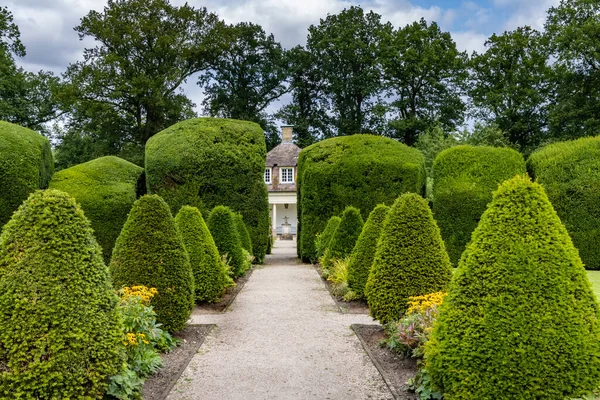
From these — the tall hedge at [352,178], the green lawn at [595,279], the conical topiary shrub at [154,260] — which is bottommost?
the green lawn at [595,279]

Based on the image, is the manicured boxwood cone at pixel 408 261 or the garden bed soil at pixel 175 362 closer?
the garden bed soil at pixel 175 362

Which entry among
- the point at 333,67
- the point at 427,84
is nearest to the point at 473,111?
the point at 427,84

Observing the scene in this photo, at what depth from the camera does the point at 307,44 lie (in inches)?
1626

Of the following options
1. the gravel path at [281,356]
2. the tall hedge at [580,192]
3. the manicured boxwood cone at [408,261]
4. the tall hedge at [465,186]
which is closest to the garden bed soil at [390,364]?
the gravel path at [281,356]

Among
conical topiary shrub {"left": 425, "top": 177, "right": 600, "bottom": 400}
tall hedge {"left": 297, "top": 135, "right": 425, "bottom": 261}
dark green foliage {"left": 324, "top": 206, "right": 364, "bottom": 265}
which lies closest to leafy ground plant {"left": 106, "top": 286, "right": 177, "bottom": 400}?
conical topiary shrub {"left": 425, "top": 177, "right": 600, "bottom": 400}

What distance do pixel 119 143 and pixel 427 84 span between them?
74.6 feet

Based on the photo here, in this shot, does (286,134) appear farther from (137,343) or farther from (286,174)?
(137,343)

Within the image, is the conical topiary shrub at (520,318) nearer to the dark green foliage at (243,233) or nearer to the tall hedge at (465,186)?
the tall hedge at (465,186)

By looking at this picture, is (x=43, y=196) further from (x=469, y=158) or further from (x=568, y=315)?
(x=469, y=158)

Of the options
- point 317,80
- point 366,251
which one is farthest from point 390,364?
point 317,80

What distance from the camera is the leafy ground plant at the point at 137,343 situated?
4.27 metres

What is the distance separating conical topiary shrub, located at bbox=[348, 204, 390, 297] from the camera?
959 cm

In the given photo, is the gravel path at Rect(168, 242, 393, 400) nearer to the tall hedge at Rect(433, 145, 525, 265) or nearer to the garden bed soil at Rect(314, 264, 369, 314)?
the garden bed soil at Rect(314, 264, 369, 314)

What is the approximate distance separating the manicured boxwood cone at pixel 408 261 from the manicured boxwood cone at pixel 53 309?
391 centimetres
